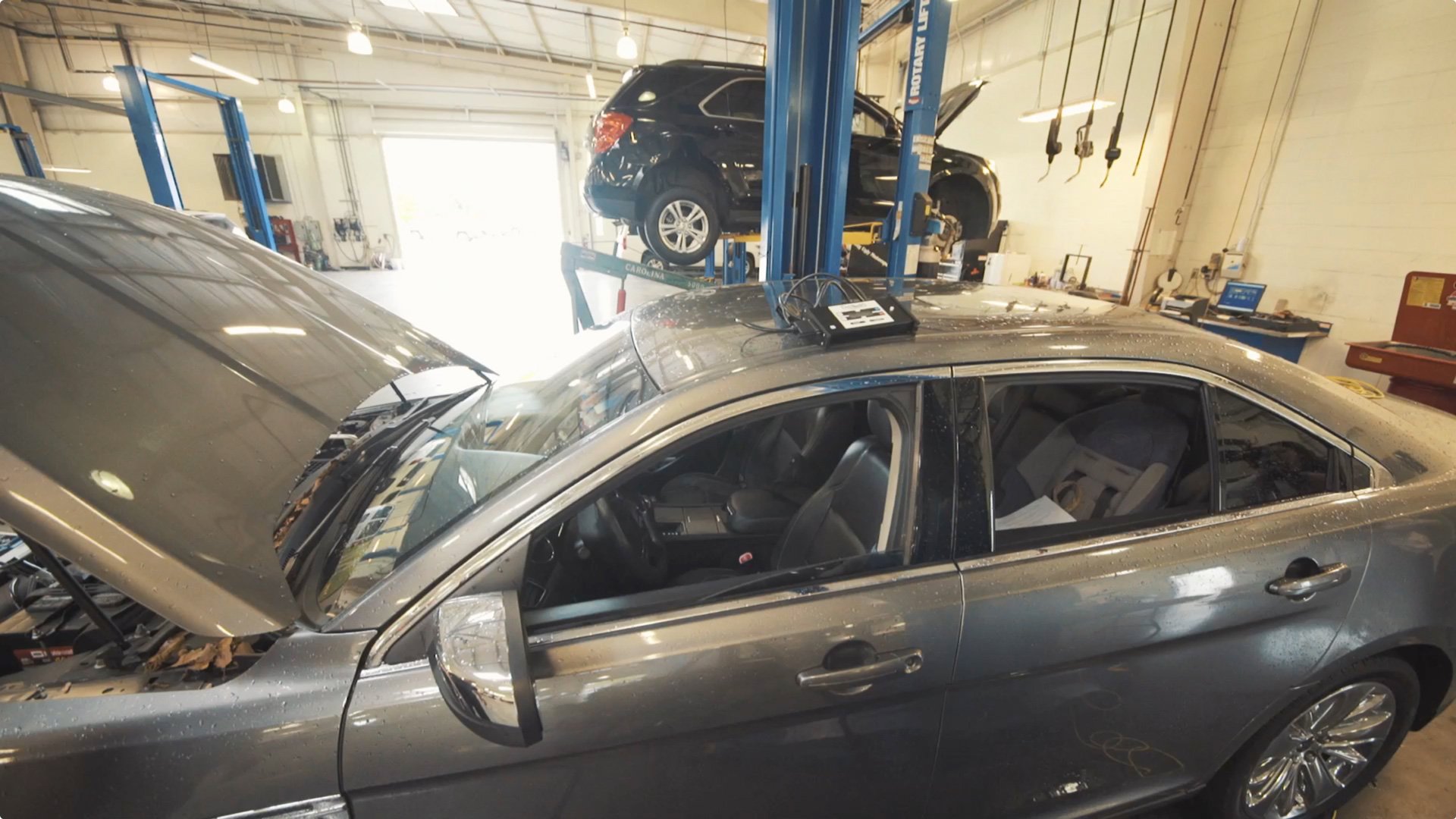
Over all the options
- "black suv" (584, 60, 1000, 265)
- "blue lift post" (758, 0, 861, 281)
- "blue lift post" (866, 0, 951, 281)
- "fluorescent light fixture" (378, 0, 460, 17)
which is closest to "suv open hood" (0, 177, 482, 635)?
"blue lift post" (758, 0, 861, 281)

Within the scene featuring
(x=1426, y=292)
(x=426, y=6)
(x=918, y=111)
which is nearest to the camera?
(x=918, y=111)

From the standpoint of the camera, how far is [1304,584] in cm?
120

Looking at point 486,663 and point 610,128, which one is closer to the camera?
point 486,663

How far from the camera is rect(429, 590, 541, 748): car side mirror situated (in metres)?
0.77

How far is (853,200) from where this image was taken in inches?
185

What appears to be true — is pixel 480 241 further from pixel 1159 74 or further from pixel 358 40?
pixel 1159 74

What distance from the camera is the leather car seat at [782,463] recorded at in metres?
1.93

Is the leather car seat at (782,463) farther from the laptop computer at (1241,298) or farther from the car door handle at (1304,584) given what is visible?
the laptop computer at (1241,298)

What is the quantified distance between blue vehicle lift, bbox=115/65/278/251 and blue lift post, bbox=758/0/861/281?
181 inches

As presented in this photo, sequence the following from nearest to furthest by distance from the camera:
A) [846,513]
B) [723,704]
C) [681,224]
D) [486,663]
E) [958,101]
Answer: [486,663] → [723,704] → [846,513] → [681,224] → [958,101]

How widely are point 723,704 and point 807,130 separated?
8.78ft

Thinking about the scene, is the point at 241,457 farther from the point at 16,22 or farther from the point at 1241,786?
the point at 16,22

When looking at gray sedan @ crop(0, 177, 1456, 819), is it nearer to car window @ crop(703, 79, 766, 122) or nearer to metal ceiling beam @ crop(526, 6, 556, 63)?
car window @ crop(703, 79, 766, 122)

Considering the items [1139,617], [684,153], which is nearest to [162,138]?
[684,153]
